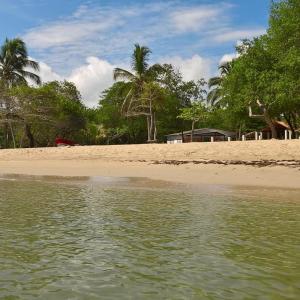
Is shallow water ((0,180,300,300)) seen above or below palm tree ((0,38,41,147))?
below

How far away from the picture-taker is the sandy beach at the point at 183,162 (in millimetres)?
17703

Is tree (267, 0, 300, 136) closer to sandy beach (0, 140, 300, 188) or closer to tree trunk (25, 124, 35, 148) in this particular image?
sandy beach (0, 140, 300, 188)

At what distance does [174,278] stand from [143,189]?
10.00m

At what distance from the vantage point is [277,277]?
5.03m

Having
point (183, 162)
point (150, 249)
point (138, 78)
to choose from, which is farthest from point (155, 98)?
point (150, 249)

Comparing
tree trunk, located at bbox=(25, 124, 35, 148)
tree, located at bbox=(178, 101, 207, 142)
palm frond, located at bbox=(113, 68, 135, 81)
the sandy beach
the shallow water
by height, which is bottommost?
the shallow water

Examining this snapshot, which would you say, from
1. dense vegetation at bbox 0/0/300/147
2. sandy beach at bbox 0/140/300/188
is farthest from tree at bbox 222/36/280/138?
sandy beach at bbox 0/140/300/188

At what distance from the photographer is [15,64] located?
159ft

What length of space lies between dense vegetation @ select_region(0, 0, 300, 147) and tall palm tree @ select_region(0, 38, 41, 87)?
102 millimetres

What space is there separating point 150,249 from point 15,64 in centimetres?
4540

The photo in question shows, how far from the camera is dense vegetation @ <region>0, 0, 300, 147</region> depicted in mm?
29828

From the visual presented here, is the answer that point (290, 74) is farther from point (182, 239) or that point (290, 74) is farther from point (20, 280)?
point (20, 280)

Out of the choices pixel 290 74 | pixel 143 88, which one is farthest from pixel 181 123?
pixel 290 74

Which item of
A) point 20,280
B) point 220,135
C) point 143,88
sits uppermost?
point 143,88
